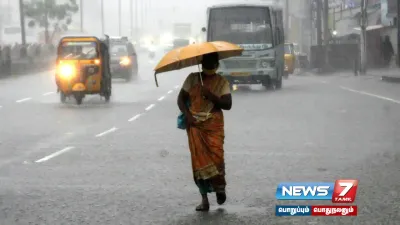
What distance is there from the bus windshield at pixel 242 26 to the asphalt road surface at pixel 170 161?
7700 millimetres

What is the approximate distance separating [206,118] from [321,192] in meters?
1.36

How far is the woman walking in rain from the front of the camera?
7.88 m

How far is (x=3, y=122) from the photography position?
64.1 ft

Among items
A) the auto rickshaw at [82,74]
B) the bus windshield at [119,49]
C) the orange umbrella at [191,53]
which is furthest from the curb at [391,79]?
the orange umbrella at [191,53]

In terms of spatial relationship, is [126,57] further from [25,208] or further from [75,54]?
[25,208]

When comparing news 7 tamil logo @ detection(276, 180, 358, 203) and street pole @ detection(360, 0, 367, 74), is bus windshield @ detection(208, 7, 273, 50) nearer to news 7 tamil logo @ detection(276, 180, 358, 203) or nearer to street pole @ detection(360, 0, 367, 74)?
street pole @ detection(360, 0, 367, 74)

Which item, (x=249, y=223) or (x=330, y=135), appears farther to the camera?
(x=330, y=135)

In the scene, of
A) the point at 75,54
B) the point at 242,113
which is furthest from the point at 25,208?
the point at 75,54

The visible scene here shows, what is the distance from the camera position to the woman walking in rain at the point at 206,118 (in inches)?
310

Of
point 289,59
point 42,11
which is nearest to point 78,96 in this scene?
point 289,59

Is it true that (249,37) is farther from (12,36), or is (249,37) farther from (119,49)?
(12,36)

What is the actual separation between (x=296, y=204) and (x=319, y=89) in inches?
966

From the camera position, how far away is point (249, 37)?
103ft

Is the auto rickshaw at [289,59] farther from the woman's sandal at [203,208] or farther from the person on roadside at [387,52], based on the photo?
the woman's sandal at [203,208]
